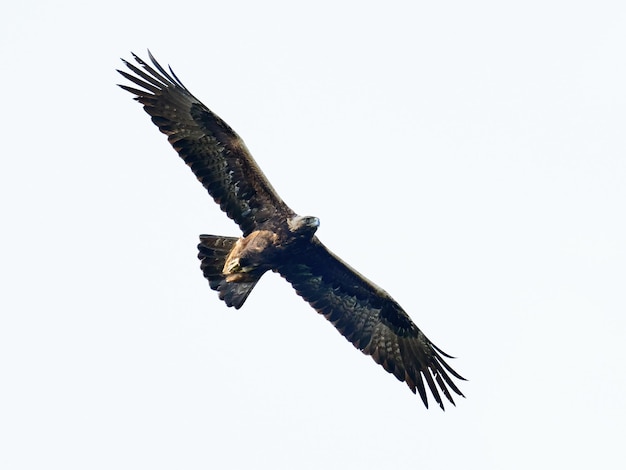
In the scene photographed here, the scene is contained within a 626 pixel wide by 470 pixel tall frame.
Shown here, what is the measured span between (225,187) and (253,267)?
1247 mm

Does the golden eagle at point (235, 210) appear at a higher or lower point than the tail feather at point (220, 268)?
higher

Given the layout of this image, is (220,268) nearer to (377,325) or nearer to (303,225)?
(303,225)

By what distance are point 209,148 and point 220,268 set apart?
5.92 feet

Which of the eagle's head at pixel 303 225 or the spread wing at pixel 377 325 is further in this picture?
the spread wing at pixel 377 325

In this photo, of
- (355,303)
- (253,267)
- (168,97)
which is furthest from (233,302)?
(168,97)

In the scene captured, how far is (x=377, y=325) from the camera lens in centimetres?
1906

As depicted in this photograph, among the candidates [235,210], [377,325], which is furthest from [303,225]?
[377,325]

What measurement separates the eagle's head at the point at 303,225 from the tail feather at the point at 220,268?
1108 mm

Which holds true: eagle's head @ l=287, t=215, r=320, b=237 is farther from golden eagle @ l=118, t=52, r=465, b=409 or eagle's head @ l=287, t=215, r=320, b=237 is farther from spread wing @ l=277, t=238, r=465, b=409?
spread wing @ l=277, t=238, r=465, b=409

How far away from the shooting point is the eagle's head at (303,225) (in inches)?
677

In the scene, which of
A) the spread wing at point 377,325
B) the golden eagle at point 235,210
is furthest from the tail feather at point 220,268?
the spread wing at point 377,325

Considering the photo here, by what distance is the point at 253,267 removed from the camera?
58.9 ft

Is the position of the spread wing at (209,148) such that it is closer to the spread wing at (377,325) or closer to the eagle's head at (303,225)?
the eagle's head at (303,225)

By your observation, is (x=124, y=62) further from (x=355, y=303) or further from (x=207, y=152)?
(x=355, y=303)
